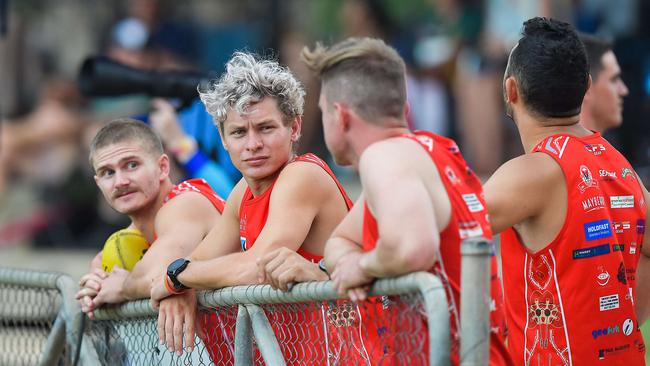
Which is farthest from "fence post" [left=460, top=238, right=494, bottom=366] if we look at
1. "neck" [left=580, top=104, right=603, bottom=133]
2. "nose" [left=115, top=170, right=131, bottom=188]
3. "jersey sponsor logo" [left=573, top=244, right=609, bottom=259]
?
"nose" [left=115, top=170, right=131, bottom=188]

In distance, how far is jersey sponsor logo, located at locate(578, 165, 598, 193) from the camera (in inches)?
178

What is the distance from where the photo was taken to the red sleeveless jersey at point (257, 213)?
4904 mm

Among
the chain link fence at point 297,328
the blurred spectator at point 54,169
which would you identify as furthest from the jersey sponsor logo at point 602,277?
the blurred spectator at point 54,169

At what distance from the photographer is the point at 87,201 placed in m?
14.0

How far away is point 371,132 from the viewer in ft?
12.8

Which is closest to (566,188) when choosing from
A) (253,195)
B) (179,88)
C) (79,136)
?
(253,195)

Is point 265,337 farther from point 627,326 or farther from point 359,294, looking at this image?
point 627,326

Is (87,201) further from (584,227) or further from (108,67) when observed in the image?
(584,227)

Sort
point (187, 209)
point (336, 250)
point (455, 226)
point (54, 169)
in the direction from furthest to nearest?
point (54, 169)
point (187, 209)
point (336, 250)
point (455, 226)

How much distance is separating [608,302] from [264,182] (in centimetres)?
148

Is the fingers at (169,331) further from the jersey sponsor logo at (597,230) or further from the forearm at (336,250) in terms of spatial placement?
the jersey sponsor logo at (597,230)

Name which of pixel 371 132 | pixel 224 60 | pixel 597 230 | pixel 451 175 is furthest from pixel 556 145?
pixel 224 60

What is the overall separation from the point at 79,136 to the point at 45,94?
87 centimetres

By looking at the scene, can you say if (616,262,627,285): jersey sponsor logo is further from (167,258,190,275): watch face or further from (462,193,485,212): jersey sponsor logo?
(167,258,190,275): watch face
